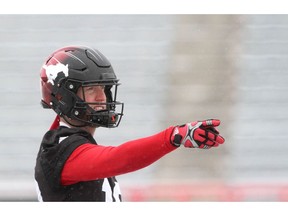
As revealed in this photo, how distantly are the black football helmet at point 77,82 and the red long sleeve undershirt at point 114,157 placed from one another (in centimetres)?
23

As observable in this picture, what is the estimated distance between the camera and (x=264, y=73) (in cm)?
476

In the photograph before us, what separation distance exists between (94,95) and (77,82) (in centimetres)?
7

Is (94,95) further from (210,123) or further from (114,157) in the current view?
(210,123)

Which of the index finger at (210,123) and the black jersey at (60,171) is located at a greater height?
the index finger at (210,123)

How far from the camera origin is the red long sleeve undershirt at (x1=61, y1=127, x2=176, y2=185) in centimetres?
220

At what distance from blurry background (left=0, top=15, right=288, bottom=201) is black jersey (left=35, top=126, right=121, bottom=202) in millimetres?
2215

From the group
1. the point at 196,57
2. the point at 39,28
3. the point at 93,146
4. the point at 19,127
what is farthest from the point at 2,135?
the point at 93,146

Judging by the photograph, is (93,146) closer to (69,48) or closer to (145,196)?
(69,48)

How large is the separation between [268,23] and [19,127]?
155 cm

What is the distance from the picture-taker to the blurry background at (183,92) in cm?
477

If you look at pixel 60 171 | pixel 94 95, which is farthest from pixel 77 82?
pixel 60 171

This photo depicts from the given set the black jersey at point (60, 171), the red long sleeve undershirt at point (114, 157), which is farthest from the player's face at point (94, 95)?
the red long sleeve undershirt at point (114, 157)

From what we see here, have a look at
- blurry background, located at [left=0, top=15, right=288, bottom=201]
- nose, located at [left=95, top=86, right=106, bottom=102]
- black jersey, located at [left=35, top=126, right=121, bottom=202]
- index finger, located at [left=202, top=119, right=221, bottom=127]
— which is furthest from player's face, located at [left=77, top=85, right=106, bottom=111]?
blurry background, located at [left=0, top=15, right=288, bottom=201]

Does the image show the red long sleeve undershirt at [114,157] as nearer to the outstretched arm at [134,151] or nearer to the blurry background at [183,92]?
the outstretched arm at [134,151]
